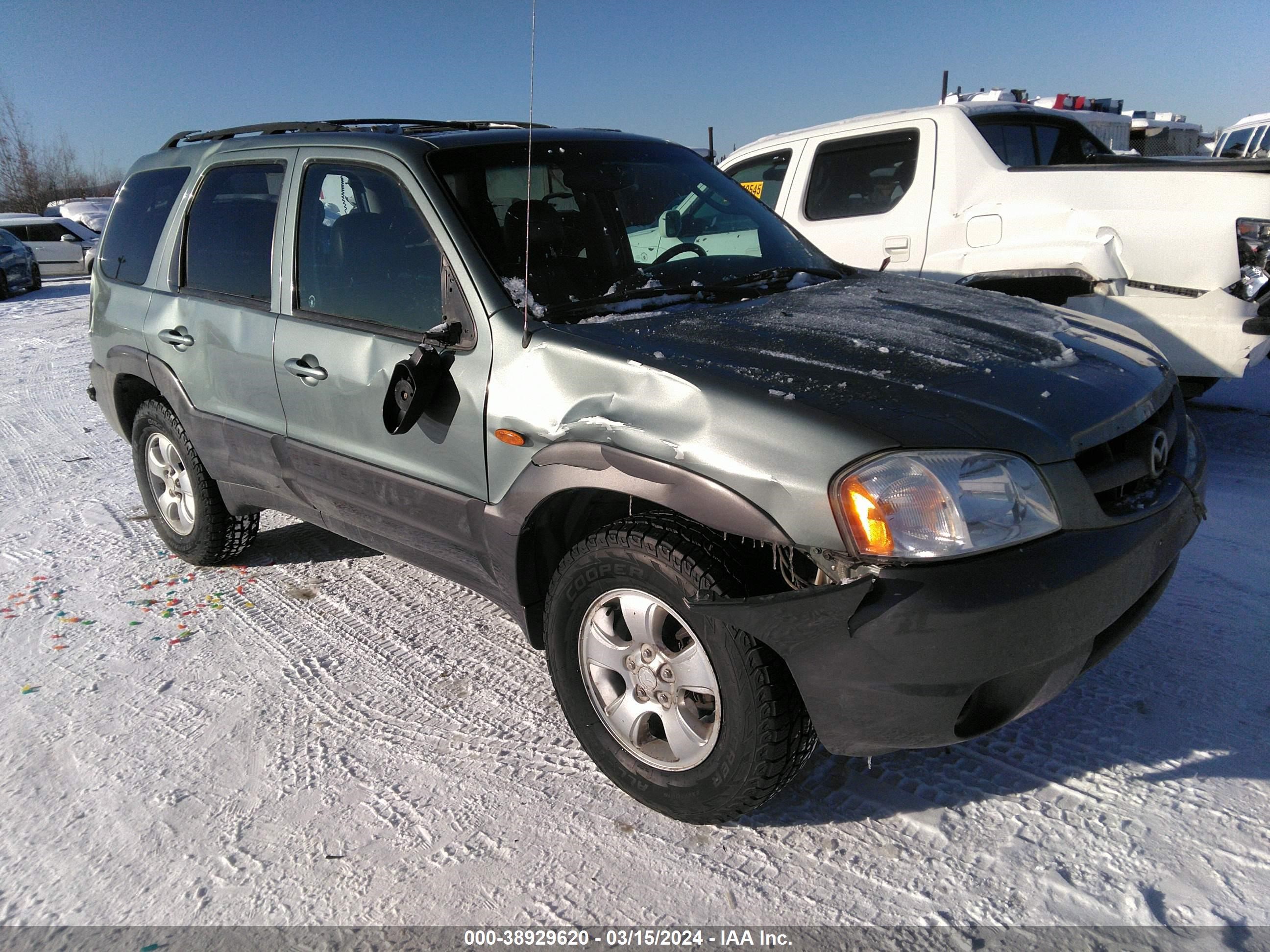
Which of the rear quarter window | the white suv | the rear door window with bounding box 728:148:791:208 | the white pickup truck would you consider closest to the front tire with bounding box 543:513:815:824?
the white pickup truck

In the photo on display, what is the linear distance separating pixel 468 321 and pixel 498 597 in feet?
2.81

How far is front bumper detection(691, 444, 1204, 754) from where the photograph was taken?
6.59 ft

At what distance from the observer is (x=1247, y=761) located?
2609mm

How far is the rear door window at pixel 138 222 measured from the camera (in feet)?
13.8

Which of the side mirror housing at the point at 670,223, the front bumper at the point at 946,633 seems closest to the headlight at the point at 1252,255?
the side mirror housing at the point at 670,223

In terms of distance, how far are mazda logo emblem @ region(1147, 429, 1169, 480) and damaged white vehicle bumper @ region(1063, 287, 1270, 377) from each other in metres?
2.46

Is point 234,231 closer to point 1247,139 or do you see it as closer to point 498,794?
point 498,794

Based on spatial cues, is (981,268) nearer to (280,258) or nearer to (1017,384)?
(1017,384)

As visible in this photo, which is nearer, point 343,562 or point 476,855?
point 476,855

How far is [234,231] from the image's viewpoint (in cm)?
374

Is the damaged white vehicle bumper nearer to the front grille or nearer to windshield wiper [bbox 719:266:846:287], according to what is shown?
windshield wiper [bbox 719:266:846:287]

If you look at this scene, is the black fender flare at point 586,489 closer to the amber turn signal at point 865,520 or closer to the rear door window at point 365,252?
the amber turn signal at point 865,520

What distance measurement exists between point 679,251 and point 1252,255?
3.31 meters

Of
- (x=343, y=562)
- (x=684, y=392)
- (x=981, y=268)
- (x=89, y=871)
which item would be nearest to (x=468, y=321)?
(x=684, y=392)
